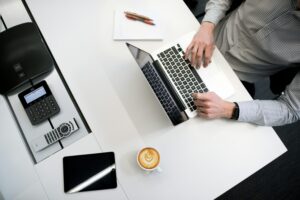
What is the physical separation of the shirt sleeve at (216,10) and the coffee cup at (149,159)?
601mm

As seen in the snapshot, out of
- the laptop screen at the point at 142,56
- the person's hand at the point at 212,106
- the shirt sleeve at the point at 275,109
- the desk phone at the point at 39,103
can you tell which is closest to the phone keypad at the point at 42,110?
the desk phone at the point at 39,103

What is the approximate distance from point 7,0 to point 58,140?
62 centimetres

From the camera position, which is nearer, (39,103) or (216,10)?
(39,103)

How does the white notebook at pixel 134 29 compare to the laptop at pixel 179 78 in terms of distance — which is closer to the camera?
the laptop at pixel 179 78

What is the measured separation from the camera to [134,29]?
3.49ft

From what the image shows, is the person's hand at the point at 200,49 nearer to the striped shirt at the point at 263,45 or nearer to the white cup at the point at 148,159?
the striped shirt at the point at 263,45

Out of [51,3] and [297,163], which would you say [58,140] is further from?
[297,163]

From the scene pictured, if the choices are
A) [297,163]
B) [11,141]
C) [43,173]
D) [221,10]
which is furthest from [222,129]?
[297,163]

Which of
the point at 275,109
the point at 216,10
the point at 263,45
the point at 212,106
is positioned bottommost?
the point at 275,109

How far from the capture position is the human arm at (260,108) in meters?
0.92

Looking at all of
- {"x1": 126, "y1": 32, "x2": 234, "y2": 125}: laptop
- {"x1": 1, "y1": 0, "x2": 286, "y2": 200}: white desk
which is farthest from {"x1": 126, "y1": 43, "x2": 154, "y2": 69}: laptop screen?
{"x1": 1, "y1": 0, "x2": 286, "y2": 200}: white desk

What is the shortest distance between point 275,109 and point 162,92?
0.44m

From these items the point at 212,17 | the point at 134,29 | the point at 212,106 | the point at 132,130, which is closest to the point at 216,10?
the point at 212,17

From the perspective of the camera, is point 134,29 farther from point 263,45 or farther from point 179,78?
point 263,45
